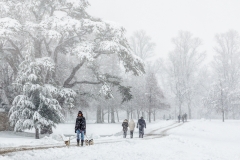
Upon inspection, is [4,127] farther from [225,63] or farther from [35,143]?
[225,63]

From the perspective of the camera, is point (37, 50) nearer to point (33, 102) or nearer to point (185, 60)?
point (33, 102)

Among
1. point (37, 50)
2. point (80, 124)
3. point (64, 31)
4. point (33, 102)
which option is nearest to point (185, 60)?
point (37, 50)

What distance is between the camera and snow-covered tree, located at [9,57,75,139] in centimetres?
2133

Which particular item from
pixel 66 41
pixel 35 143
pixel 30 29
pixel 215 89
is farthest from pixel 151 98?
pixel 35 143

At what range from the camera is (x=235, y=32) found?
193 ft

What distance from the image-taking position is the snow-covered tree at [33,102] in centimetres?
2133

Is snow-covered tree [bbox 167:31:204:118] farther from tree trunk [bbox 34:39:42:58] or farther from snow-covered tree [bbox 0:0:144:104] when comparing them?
tree trunk [bbox 34:39:42:58]

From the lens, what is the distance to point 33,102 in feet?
72.4

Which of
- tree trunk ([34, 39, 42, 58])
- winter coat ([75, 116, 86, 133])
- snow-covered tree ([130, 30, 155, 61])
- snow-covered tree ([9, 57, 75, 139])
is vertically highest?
snow-covered tree ([130, 30, 155, 61])

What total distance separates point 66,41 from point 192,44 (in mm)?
38369

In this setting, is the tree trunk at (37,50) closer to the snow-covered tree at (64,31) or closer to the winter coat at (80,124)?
the snow-covered tree at (64,31)

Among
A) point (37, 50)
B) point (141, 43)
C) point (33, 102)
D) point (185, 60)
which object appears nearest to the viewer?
point (33, 102)

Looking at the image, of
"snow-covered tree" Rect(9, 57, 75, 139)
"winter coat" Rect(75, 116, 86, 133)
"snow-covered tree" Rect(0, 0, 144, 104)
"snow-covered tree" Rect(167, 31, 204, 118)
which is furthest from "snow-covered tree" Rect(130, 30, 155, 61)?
"winter coat" Rect(75, 116, 86, 133)

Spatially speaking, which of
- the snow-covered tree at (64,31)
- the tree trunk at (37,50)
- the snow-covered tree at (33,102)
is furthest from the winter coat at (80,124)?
the tree trunk at (37,50)
